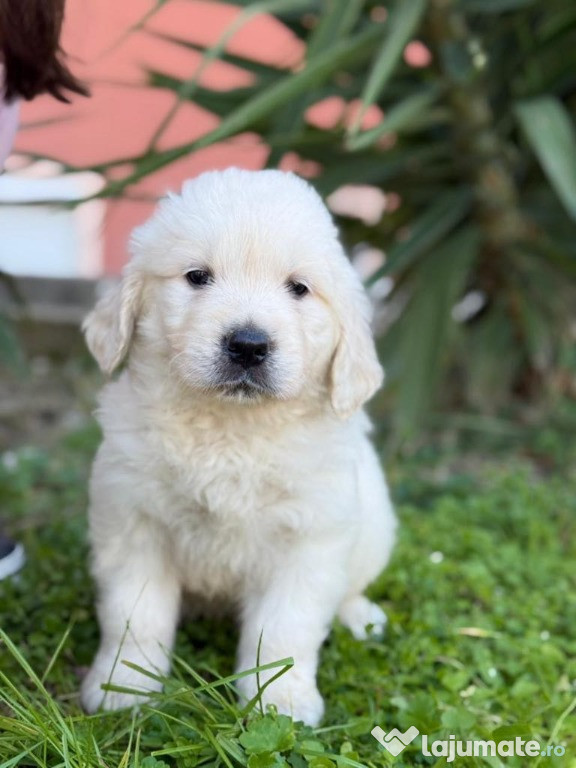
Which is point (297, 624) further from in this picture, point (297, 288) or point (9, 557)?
point (9, 557)

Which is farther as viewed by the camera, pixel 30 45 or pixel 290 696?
pixel 30 45

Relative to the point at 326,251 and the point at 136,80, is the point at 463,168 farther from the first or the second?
the point at 326,251

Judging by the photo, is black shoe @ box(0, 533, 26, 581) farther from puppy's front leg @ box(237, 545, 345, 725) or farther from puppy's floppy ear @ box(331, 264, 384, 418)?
puppy's floppy ear @ box(331, 264, 384, 418)

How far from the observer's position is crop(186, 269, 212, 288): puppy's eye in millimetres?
2066

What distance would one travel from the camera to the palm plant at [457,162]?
143 inches

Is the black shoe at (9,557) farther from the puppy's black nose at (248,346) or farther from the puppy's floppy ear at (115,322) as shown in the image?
the puppy's black nose at (248,346)

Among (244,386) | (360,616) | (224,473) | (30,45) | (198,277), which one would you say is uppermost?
(30,45)

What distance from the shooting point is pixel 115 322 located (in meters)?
2.16

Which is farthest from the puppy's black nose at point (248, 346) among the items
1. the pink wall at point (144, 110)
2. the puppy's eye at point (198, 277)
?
the pink wall at point (144, 110)

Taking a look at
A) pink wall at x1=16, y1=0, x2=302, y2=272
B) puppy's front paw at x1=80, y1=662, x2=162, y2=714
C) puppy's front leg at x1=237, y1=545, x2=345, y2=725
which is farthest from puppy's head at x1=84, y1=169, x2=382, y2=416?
pink wall at x1=16, y1=0, x2=302, y2=272

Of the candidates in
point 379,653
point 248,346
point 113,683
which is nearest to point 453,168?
point 379,653

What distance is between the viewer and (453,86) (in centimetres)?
384

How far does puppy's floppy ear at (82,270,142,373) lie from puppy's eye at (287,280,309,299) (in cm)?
34

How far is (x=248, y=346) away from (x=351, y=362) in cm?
31
